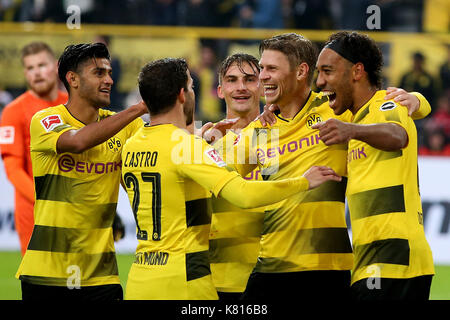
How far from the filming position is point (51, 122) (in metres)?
5.01

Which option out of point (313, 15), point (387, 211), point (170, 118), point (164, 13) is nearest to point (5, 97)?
point (164, 13)

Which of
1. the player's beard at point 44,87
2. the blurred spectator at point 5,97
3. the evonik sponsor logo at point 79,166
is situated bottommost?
the evonik sponsor logo at point 79,166

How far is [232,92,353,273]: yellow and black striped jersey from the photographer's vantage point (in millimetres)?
4754

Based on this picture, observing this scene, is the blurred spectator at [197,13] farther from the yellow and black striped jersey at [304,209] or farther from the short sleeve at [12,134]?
the yellow and black striped jersey at [304,209]

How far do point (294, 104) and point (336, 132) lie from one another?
3.62 ft

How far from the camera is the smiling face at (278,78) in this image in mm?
4984

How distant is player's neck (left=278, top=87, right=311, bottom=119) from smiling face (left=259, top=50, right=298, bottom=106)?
23 millimetres

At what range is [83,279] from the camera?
5.00 metres

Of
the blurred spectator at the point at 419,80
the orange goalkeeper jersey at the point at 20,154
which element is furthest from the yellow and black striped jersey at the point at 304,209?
the blurred spectator at the point at 419,80

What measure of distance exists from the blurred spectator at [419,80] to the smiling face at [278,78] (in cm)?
760

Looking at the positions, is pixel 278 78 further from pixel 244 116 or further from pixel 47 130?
pixel 47 130

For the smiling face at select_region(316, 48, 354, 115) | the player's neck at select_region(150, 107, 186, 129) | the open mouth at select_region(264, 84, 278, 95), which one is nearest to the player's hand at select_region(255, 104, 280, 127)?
the open mouth at select_region(264, 84, 278, 95)

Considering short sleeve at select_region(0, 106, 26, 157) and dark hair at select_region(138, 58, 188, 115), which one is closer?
dark hair at select_region(138, 58, 188, 115)

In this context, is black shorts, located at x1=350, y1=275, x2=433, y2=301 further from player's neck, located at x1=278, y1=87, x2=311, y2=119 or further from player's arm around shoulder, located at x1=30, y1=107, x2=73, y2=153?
player's arm around shoulder, located at x1=30, y1=107, x2=73, y2=153
